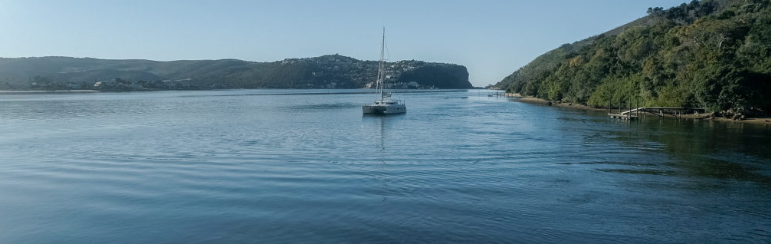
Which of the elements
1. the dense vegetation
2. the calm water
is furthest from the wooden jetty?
the calm water

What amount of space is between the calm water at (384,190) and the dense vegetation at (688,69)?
16.9 m

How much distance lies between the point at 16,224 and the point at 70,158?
12.7m

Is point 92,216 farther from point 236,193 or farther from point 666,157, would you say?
point 666,157

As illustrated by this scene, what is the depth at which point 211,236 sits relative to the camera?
44.6 feet

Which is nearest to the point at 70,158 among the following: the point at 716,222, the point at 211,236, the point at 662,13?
the point at 211,236

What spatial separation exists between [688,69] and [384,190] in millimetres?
50188

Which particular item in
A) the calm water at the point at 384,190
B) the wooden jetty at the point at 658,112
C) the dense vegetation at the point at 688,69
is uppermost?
the dense vegetation at the point at 688,69

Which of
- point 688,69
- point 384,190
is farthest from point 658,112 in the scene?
point 384,190

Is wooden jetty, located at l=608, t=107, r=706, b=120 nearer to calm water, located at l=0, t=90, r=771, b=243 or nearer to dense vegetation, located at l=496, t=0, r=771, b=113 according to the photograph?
dense vegetation, located at l=496, t=0, r=771, b=113

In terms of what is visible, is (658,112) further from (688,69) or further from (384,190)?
(384,190)

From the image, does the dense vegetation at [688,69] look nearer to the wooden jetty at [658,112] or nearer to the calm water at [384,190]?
the wooden jetty at [658,112]

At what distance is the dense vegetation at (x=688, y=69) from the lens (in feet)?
161

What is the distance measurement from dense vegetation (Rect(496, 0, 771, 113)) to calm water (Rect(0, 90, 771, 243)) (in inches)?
666

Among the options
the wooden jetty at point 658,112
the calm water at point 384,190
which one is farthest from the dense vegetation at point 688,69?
the calm water at point 384,190
